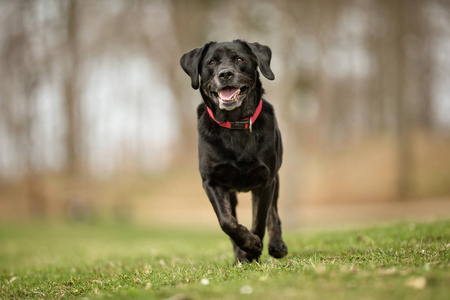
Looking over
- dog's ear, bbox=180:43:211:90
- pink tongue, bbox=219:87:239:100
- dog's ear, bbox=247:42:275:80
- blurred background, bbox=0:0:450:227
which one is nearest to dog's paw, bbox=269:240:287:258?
pink tongue, bbox=219:87:239:100

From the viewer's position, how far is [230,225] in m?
4.48

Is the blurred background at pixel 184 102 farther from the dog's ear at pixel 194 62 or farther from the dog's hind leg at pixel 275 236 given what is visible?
the dog's hind leg at pixel 275 236

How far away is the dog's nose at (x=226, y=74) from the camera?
4.78m

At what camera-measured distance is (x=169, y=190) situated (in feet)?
108

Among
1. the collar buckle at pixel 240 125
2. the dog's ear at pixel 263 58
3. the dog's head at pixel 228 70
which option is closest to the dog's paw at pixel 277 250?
the collar buckle at pixel 240 125

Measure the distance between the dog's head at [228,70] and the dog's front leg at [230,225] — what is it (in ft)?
2.80

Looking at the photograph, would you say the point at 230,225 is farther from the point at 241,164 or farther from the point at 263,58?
the point at 263,58

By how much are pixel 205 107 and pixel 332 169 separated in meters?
Answer: 25.7

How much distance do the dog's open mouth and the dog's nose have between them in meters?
0.13

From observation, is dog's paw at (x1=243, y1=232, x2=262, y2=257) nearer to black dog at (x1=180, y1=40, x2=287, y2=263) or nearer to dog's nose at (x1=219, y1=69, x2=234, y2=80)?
black dog at (x1=180, y1=40, x2=287, y2=263)

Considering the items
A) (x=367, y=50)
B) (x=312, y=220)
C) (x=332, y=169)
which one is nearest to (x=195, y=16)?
(x=367, y=50)

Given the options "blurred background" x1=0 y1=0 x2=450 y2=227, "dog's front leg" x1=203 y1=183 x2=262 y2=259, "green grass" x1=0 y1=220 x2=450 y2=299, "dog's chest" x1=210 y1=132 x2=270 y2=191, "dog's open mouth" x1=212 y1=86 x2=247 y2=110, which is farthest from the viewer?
"blurred background" x1=0 y1=0 x2=450 y2=227

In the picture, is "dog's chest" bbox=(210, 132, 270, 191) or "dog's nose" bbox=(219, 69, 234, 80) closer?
"dog's chest" bbox=(210, 132, 270, 191)

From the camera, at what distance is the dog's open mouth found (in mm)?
4727
